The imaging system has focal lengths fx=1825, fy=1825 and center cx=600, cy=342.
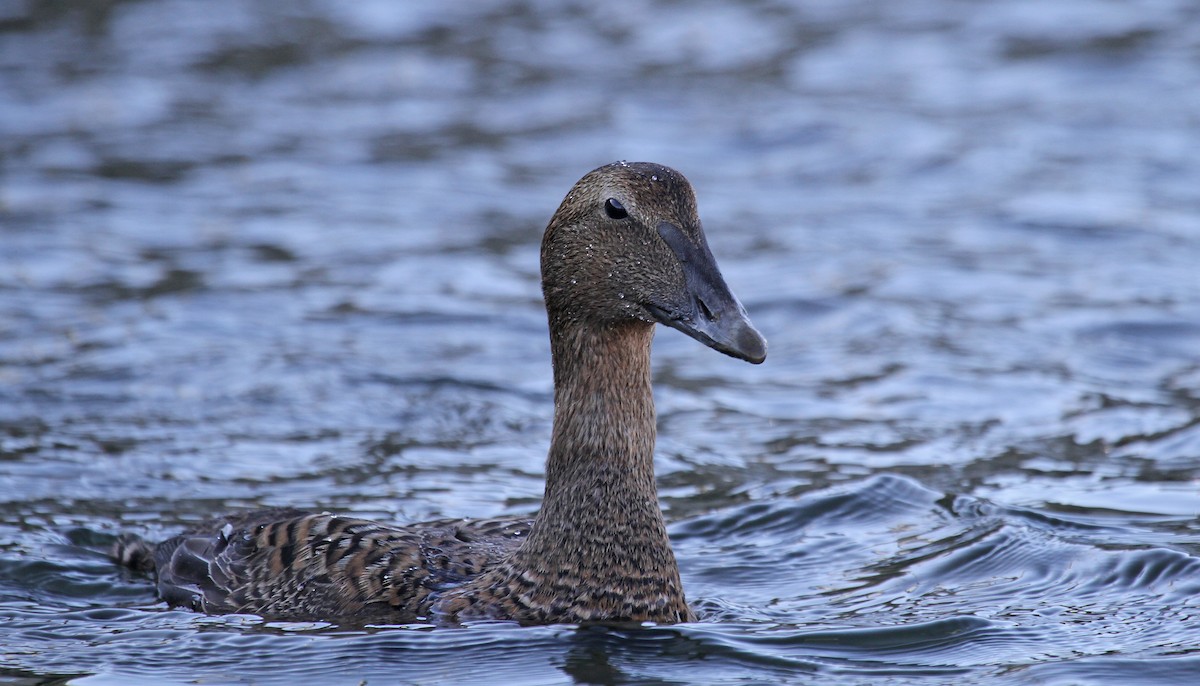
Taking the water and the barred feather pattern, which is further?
the water

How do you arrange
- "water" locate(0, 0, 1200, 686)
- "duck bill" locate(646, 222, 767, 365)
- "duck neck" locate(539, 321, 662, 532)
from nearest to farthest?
1. "duck bill" locate(646, 222, 767, 365)
2. "duck neck" locate(539, 321, 662, 532)
3. "water" locate(0, 0, 1200, 686)

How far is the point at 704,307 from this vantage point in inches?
253

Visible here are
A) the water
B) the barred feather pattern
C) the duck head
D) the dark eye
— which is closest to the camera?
the duck head

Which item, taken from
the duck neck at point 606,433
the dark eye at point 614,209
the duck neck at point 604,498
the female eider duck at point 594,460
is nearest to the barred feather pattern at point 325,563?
the female eider duck at point 594,460

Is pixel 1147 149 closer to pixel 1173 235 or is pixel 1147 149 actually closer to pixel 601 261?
pixel 1173 235

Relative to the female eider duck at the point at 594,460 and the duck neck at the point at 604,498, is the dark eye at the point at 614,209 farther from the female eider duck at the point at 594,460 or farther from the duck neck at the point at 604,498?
the duck neck at the point at 604,498

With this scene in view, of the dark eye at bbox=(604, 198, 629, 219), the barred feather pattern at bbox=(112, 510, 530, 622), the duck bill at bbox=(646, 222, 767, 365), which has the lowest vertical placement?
the barred feather pattern at bbox=(112, 510, 530, 622)

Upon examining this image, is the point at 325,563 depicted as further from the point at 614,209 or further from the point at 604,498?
the point at 614,209

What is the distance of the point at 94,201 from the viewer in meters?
14.7

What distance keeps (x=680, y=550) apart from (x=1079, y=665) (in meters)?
2.34

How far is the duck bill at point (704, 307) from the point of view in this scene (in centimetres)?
630

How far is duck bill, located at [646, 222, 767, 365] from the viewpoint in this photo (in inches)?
248

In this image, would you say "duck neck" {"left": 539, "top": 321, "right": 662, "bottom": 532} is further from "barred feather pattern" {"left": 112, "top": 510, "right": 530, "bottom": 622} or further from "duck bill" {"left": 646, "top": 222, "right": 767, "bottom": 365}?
"barred feather pattern" {"left": 112, "top": 510, "right": 530, "bottom": 622}

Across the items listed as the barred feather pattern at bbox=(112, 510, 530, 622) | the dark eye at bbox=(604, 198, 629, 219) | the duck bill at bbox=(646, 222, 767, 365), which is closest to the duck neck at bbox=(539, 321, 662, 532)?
the duck bill at bbox=(646, 222, 767, 365)
